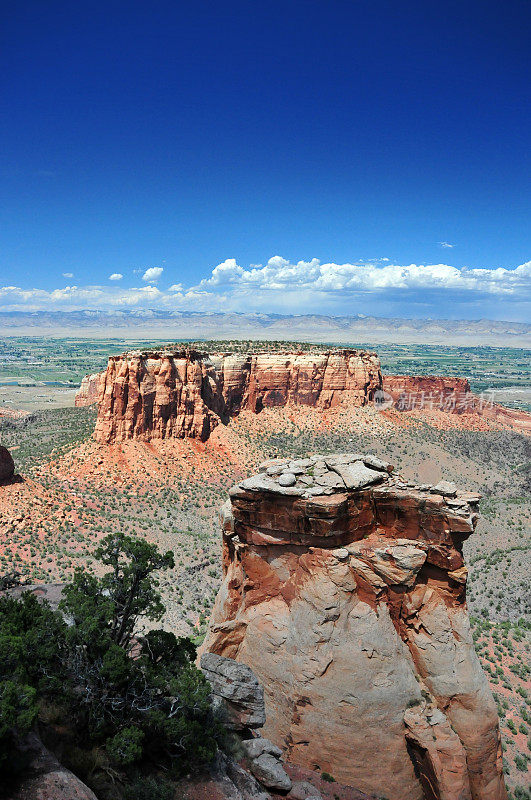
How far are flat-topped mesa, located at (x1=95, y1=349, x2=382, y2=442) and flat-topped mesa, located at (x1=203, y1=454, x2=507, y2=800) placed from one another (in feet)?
118

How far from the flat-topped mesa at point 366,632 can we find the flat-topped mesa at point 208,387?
1418 inches

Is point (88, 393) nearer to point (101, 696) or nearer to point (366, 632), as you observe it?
point (101, 696)

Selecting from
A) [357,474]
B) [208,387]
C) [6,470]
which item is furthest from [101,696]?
[208,387]

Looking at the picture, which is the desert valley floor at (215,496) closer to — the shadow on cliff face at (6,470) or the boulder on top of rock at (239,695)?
the shadow on cliff face at (6,470)

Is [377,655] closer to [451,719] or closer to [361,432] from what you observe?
[451,719]

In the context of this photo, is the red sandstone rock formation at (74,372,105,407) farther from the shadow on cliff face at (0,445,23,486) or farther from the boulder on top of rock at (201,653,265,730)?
the boulder on top of rock at (201,653,265,730)

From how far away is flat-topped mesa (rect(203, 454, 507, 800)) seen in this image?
14844 millimetres

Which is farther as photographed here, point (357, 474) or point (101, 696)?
point (357, 474)

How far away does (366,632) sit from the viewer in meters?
15.5

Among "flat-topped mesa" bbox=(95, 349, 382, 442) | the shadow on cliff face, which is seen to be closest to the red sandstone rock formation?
"flat-topped mesa" bbox=(95, 349, 382, 442)

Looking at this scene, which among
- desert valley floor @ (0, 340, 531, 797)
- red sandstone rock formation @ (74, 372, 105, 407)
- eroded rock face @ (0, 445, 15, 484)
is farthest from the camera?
red sandstone rock formation @ (74, 372, 105, 407)

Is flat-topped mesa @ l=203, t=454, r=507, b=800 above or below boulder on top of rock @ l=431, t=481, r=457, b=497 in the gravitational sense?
below

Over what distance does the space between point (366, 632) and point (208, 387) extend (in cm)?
4689

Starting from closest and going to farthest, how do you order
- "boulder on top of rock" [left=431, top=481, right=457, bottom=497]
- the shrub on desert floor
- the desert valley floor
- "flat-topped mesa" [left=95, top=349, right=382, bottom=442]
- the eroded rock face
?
the shrub on desert floor
"boulder on top of rock" [left=431, top=481, right=457, bottom=497]
the desert valley floor
the eroded rock face
"flat-topped mesa" [left=95, top=349, right=382, bottom=442]
